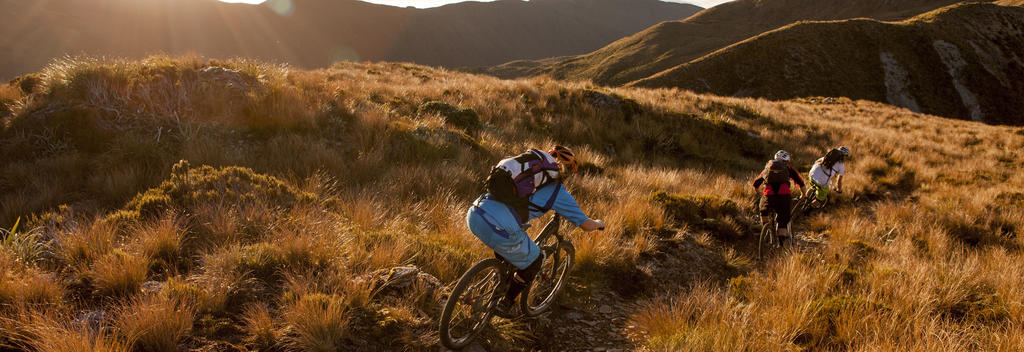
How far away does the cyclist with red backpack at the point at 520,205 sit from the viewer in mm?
3018

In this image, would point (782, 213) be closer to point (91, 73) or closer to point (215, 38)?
point (91, 73)

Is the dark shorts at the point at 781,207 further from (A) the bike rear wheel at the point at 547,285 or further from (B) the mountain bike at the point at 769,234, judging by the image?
(A) the bike rear wheel at the point at 547,285

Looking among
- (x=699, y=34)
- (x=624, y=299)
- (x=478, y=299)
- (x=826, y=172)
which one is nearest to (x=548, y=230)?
(x=478, y=299)

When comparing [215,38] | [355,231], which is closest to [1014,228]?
[355,231]

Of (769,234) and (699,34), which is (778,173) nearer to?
(769,234)

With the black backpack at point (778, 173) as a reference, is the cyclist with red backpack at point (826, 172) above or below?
below

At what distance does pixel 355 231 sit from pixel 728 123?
15.0m

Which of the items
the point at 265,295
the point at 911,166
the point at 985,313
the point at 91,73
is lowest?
the point at 911,166

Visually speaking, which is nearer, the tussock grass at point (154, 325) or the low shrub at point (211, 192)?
the tussock grass at point (154, 325)

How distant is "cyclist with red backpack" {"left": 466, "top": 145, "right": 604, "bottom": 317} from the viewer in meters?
3.02

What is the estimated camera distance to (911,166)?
516 inches

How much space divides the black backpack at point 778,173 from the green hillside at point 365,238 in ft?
3.54

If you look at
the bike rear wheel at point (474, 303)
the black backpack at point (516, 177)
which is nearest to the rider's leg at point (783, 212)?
the black backpack at point (516, 177)

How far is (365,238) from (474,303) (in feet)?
6.21
